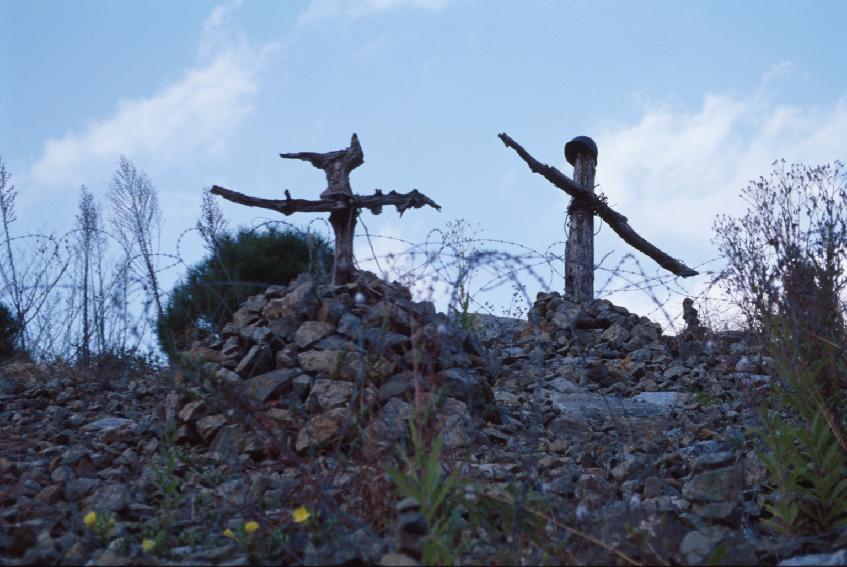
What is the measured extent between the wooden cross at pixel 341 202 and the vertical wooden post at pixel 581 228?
14.5 ft

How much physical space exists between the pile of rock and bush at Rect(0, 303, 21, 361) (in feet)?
15.0

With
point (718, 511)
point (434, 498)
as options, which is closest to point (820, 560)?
point (718, 511)

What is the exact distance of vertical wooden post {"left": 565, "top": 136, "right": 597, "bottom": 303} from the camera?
10.9 metres

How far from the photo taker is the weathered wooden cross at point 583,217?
10984 mm

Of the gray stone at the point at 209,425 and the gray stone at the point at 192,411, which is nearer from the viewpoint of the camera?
the gray stone at the point at 209,425

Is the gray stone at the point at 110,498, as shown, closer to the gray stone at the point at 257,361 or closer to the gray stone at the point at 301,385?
the gray stone at the point at 301,385

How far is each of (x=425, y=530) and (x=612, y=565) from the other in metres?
0.76

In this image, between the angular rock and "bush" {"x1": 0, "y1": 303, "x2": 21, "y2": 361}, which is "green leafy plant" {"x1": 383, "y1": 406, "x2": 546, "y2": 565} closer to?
the angular rock

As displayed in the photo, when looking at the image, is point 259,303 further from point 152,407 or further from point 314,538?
point 314,538

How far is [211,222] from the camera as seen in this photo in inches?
436

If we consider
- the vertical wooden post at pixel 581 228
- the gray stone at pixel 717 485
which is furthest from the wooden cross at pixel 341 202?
the vertical wooden post at pixel 581 228

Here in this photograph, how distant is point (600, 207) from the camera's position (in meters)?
11.3

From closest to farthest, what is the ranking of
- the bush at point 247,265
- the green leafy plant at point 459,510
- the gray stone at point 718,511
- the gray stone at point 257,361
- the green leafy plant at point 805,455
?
1. the green leafy plant at point 459,510
2. the gray stone at point 718,511
3. the green leafy plant at point 805,455
4. the gray stone at point 257,361
5. the bush at point 247,265

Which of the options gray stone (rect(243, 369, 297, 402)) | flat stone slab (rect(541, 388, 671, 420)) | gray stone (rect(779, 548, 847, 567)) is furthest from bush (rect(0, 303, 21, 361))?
gray stone (rect(779, 548, 847, 567))
